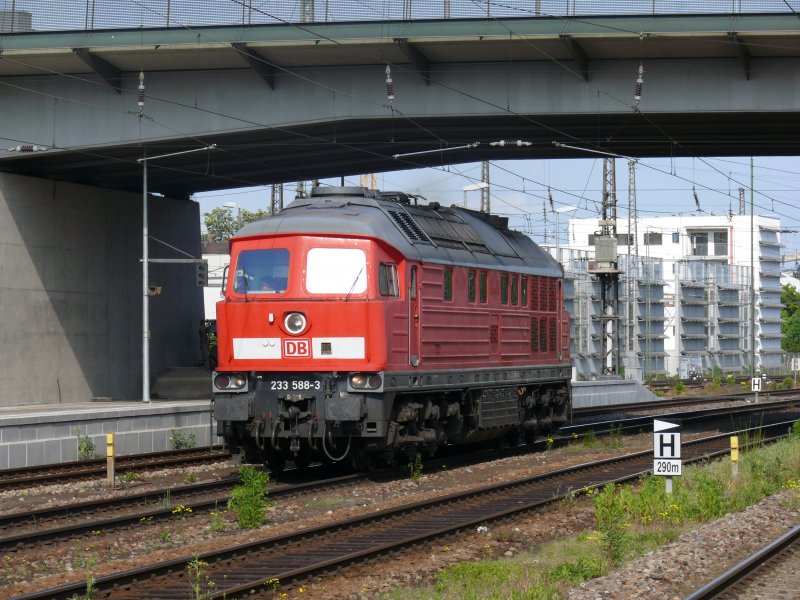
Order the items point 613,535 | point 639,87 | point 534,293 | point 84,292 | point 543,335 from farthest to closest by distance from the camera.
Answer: point 84,292, point 639,87, point 543,335, point 534,293, point 613,535

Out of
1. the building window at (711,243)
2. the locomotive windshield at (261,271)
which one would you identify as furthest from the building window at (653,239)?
the locomotive windshield at (261,271)

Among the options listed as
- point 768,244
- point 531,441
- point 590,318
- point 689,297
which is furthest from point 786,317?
point 531,441

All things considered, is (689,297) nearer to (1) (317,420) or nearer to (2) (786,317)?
(2) (786,317)

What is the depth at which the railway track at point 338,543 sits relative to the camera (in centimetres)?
1124

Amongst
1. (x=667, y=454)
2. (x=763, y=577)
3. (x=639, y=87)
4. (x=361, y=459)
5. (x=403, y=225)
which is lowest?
(x=763, y=577)

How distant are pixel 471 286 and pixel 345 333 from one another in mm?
4049

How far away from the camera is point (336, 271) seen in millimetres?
19000

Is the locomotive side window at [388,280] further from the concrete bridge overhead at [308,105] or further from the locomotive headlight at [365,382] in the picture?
the concrete bridge overhead at [308,105]

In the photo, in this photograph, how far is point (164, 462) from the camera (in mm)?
22594

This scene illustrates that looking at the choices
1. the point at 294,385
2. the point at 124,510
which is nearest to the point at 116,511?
the point at 124,510

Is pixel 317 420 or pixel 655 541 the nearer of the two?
pixel 655 541

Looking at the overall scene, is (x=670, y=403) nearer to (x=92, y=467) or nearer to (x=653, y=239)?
(x=92, y=467)

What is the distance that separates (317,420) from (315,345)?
113 centimetres

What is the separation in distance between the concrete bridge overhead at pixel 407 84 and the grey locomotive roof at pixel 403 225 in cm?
441
